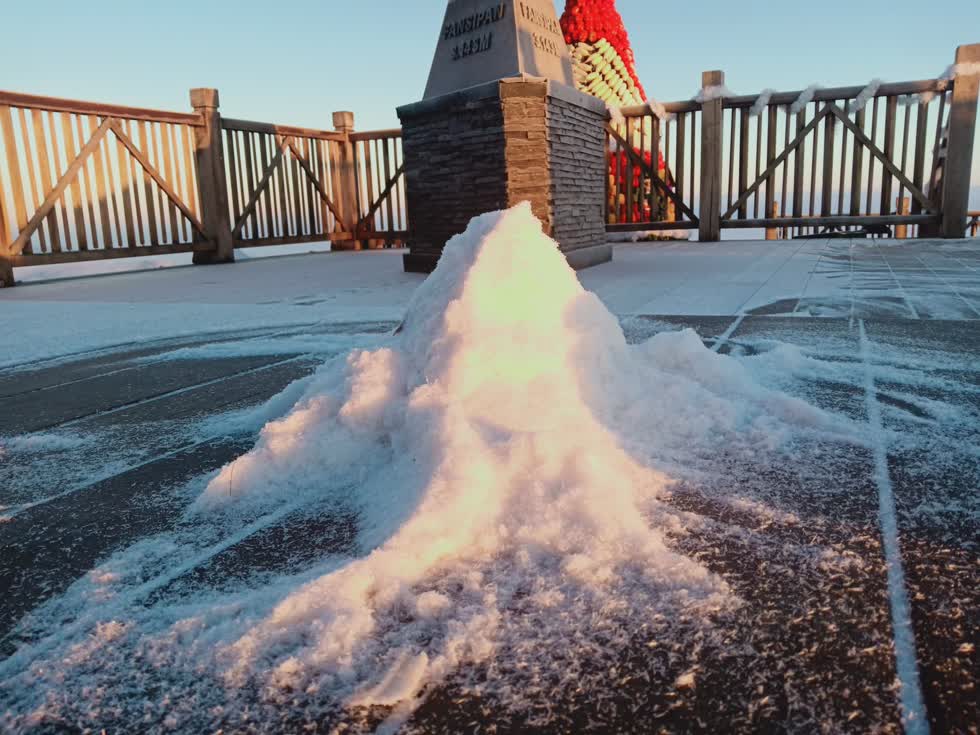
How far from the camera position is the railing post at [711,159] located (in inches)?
310

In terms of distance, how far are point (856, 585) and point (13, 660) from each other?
1.03 metres

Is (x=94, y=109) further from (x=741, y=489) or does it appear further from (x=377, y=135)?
(x=741, y=489)

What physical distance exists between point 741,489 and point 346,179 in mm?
9571

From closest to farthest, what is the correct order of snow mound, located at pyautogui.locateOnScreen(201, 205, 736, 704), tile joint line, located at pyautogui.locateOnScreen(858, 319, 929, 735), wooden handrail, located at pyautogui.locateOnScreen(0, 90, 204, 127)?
1. tile joint line, located at pyautogui.locateOnScreen(858, 319, 929, 735)
2. snow mound, located at pyautogui.locateOnScreen(201, 205, 736, 704)
3. wooden handrail, located at pyautogui.locateOnScreen(0, 90, 204, 127)

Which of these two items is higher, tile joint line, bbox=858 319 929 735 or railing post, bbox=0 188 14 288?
railing post, bbox=0 188 14 288

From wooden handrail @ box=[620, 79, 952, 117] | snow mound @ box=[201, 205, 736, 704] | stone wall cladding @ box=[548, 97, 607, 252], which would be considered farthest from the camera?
wooden handrail @ box=[620, 79, 952, 117]

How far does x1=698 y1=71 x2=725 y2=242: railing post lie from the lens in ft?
25.8

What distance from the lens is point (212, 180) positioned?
802 cm

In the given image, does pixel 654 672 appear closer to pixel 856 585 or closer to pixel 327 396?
pixel 856 585

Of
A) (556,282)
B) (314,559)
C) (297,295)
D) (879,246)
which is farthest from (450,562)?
(879,246)

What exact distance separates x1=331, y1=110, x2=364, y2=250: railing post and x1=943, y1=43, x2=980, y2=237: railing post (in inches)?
289

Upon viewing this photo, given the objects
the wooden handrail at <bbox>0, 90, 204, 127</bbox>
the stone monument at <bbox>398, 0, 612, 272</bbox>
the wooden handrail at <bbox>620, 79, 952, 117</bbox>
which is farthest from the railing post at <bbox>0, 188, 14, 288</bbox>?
the wooden handrail at <bbox>620, 79, 952, 117</bbox>

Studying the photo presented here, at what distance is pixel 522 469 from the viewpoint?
1.14 metres

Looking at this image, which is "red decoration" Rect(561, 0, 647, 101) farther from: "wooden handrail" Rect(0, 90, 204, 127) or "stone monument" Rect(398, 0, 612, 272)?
"wooden handrail" Rect(0, 90, 204, 127)
